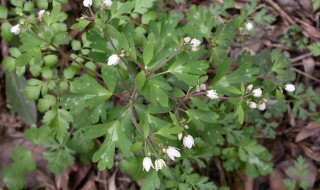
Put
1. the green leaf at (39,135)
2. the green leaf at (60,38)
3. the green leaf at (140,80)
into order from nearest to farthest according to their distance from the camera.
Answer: the green leaf at (140,80) → the green leaf at (60,38) → the green leaf at (39,135)

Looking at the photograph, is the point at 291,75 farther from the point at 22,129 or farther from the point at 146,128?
the point at 22,129

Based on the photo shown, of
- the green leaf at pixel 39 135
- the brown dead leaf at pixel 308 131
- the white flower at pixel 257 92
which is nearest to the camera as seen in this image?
the white flower at pixel 257 92

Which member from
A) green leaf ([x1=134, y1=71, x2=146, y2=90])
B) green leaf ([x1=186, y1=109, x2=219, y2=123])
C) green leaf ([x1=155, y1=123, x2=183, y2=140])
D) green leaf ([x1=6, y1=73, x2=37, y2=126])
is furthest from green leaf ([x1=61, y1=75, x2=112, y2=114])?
green leaf ([x1=6, y1=73, x2=37, y2=126])

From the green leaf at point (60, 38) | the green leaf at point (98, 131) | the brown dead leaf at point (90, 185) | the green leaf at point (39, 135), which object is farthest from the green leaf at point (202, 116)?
the brown dead leaf at point (90, 185)

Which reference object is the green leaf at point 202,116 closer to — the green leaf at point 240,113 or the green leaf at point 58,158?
the green leaf at point 240,113

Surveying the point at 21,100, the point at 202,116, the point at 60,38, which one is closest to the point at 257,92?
the point at 202,116

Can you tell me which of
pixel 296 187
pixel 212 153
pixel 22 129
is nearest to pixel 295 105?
pixel 296 187
